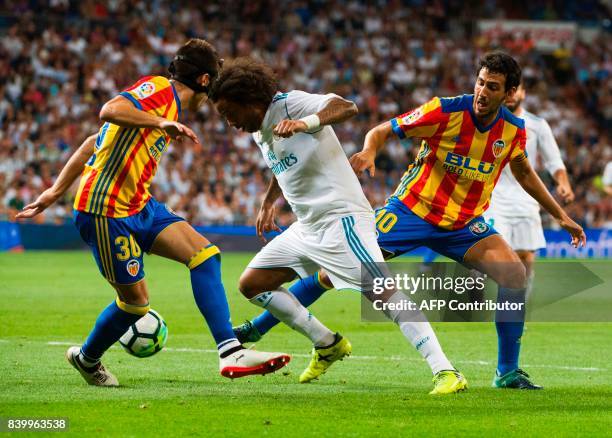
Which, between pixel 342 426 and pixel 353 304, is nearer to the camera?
pixel 342 426

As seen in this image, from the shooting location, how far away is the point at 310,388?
7137 mm

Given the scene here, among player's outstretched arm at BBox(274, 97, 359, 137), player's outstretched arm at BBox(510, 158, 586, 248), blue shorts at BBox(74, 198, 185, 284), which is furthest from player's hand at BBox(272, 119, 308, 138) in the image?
player's outstretched arm at BBox(510, 158, 586, 248)

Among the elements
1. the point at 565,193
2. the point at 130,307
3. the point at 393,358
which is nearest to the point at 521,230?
the point at 565,193

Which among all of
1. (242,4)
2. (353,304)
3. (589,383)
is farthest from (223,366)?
(242,4)

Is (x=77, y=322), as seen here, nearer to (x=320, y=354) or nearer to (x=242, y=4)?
(x=320, y=354)

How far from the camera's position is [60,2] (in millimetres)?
27547

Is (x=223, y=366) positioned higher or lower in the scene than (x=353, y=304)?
higher

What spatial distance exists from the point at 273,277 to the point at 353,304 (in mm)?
7303

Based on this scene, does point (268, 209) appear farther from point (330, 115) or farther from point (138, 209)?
point (330, 115)

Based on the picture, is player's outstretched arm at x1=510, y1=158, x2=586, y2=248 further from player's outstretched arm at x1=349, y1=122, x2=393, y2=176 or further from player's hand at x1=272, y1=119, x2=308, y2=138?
player's hand at x1=272, y1=119, x2=308, y2=138

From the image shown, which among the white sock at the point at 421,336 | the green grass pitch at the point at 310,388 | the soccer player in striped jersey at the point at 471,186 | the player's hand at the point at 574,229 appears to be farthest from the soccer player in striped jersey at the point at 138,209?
the player's hand at the point at 574,229

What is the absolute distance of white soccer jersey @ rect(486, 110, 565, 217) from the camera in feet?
37.4

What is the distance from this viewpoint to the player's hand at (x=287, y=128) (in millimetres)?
6152

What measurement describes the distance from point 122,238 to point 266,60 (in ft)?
72.9
